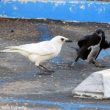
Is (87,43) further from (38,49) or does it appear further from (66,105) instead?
(66,105)

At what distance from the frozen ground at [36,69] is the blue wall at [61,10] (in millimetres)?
284

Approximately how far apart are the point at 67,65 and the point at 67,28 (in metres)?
4.70

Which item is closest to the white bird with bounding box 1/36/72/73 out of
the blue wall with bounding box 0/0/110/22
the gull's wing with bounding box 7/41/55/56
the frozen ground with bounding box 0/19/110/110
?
the gull's wing with bounding box 7/41/55/56

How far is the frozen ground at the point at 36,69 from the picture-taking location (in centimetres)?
926

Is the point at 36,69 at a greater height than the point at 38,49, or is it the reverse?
the point at 38,49

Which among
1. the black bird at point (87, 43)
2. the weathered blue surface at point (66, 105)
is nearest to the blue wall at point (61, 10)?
the black bird at point (87, 43)

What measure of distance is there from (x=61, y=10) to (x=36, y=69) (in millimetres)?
6341

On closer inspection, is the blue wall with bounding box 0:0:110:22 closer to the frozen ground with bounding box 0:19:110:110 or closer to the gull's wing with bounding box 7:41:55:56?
the frozen ground with bounding box 0:19:110:110

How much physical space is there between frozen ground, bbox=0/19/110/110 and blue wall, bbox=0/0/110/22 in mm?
284

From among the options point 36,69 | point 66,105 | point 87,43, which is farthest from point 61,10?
point 66,105

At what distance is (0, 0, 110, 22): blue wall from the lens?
1739 centimetres

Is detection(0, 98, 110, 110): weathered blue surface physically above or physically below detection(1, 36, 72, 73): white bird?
below

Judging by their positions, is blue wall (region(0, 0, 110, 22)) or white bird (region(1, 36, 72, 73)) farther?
blue wall (region(0, 0, 110, 22))

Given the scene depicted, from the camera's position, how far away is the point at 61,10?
1745 cm
